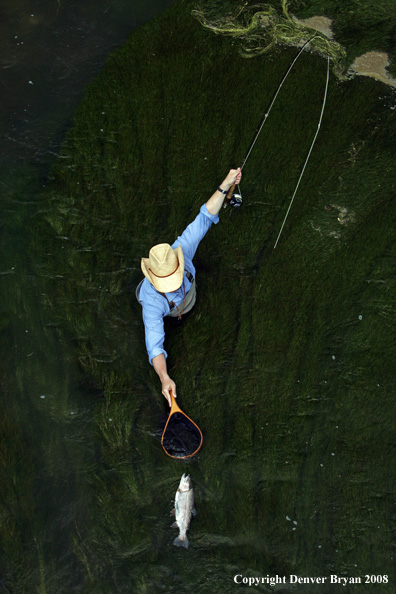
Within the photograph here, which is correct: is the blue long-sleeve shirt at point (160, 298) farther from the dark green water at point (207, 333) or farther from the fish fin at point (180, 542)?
the fish fin at point (180, 542)

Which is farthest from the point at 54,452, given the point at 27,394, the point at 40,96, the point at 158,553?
the point at 40,96

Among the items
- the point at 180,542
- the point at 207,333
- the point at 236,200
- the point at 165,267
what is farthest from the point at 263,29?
the point at 180,542

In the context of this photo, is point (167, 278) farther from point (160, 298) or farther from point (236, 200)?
point (236, 200)

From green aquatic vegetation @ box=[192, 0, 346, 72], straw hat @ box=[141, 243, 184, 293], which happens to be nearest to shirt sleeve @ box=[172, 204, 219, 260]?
straw hat @ box=[141, 243, 184, 293]

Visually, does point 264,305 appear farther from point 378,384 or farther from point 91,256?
point 91,256

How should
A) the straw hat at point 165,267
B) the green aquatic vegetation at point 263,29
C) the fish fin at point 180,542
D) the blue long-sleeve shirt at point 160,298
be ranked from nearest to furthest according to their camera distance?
the straw hat at point 165,267, the blue long-sleeve shirt at point 160,298, the fish fin at point 180,542, the green aquatic vegetation at point 263,29

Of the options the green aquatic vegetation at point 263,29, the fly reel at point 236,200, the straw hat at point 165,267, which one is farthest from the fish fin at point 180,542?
the green aquatic vegetation at point 263,29

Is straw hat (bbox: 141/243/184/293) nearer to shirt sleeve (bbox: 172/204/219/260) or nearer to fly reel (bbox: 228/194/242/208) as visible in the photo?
shirt sleeve (bbox: 172/204/219/260)
